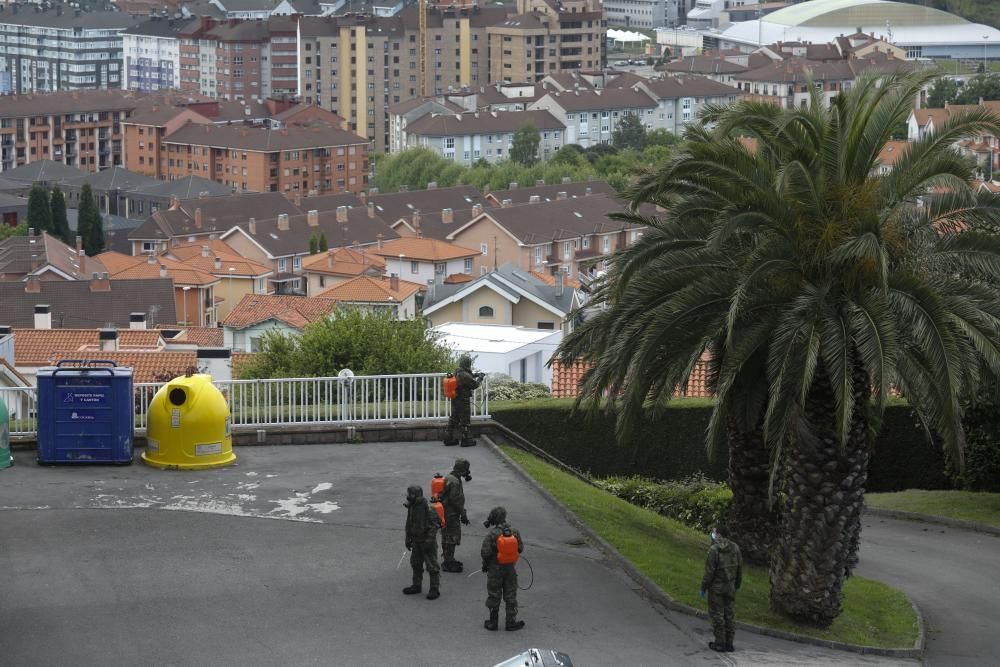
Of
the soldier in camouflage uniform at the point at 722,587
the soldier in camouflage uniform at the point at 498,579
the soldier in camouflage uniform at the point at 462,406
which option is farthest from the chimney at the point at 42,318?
the soldier in camouflage uniform at the point at 722,587

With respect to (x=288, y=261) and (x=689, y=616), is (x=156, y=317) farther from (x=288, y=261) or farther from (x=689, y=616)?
(x=689, y=616)

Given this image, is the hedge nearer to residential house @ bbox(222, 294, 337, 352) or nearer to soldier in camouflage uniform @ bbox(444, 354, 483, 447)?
soldier in camouflage uniform @ bbox(444, 354, 483, 447)

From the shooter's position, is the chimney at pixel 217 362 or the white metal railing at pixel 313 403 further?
the chimney at pixel 217 362

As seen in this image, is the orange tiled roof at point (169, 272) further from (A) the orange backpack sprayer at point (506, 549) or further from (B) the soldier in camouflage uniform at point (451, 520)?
(A) the orange backpack sprayer at point (506, 549)

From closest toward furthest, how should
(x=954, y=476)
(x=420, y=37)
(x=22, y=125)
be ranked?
(x=954, y=476) → (x=22, y=125) → (x=420, y=37)

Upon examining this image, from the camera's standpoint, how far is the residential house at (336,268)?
93188mm

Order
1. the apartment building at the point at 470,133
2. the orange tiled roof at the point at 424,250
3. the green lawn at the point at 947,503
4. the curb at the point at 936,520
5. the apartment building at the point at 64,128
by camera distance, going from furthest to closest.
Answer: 1. the apartment building at the point at 64,128
2. the apartment building at the point at 470,133
3. the orange tiled roof at the point at 424,250
4. the green lawn at the point at 947,503
5. the curb at the point at 936,520

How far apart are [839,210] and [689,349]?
2.06 m

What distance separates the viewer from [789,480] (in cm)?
1745

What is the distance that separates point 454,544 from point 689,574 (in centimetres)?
247

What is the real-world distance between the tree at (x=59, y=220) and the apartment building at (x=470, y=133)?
4258 centimetres

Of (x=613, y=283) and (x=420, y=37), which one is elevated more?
(x=420, y=37)

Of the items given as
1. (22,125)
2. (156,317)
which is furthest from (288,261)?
(22,125)

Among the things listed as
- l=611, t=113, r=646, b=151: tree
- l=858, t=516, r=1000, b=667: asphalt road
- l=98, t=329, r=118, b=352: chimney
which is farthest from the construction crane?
l=858, t=516, r=1000, b=667: asphalt road
